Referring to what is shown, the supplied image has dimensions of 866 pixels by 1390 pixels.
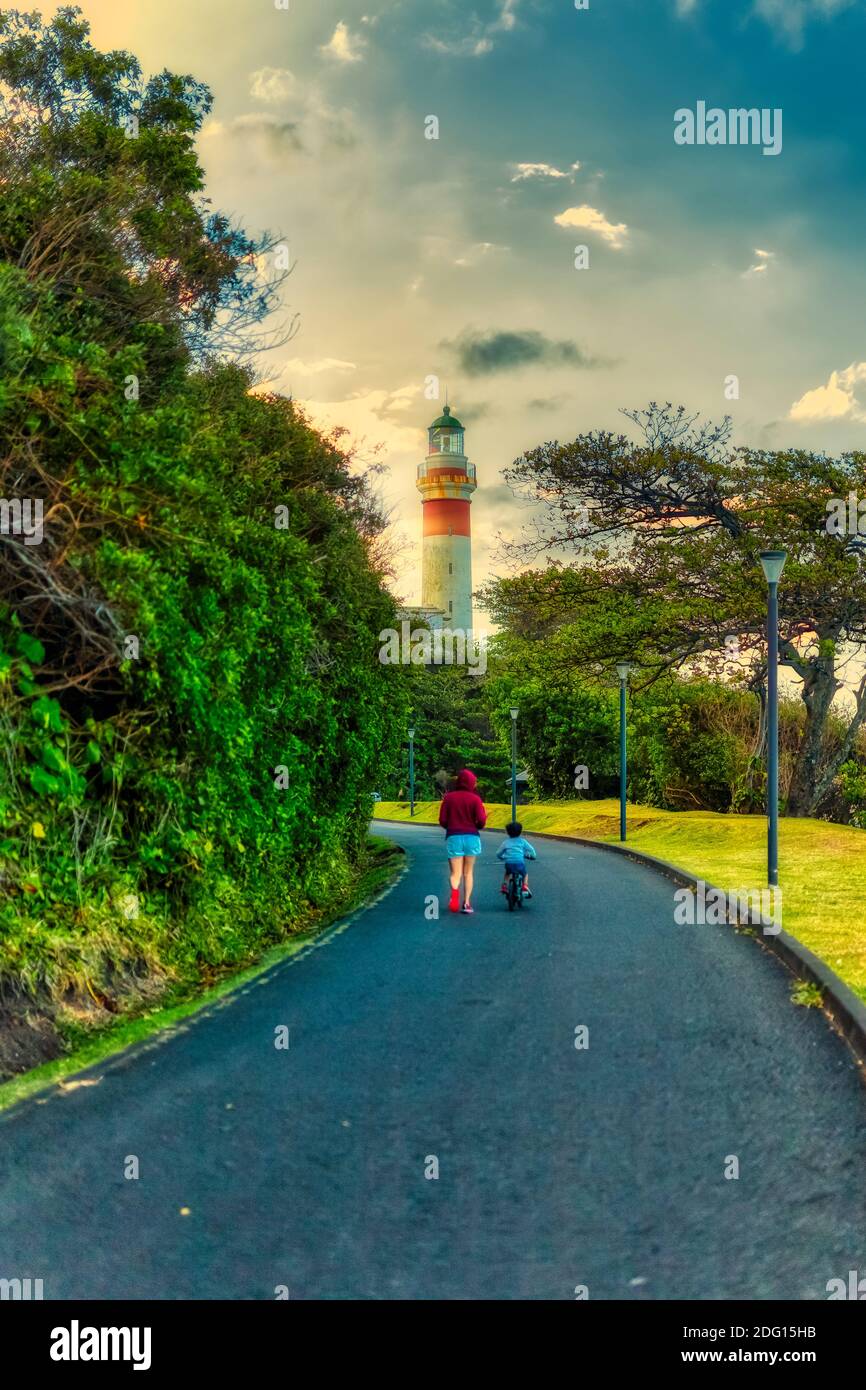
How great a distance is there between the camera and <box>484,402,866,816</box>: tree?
2828 cm

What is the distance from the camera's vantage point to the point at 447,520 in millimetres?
74062

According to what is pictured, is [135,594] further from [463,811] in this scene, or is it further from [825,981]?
[463,811]

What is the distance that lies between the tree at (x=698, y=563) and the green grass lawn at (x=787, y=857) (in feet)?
13.5

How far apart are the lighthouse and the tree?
43.9 metres

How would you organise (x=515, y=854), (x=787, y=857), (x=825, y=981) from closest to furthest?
(x=825, y=981) < (x=515, y=854) < (x=787, y=857)

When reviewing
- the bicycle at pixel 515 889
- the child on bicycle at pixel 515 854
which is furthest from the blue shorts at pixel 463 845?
the bicycle at pixel 515 889

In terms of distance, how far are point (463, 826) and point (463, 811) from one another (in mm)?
218

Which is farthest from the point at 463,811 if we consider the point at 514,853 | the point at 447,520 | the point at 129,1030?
the point at 447,520

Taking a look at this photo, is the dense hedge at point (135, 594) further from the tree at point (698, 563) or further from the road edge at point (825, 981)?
the tree at point (698, 563)

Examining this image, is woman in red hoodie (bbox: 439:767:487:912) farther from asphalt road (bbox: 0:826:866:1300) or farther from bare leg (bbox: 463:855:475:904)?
asphalt road (bbox: 0:826:866:1300)

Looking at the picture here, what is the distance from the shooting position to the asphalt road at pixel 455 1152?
4.34 m

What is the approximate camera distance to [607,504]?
2950cm

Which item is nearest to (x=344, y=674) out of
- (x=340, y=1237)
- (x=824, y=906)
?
(x=824, y=906)

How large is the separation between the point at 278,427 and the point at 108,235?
5.20 meters
